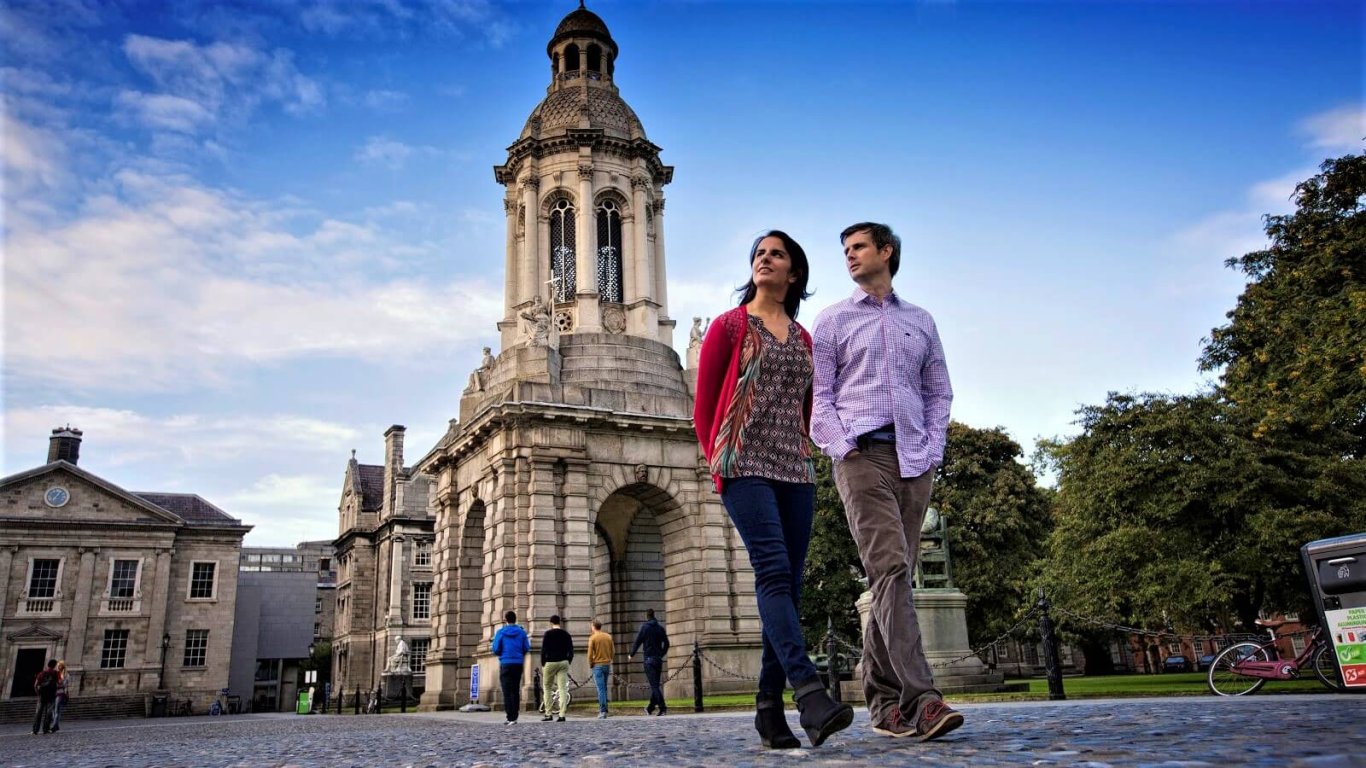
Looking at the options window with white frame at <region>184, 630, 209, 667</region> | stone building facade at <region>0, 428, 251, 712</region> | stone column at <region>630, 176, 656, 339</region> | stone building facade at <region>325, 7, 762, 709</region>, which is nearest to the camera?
stone building facade at <region>325, 7, 762, 709</region>

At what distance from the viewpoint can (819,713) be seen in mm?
4422

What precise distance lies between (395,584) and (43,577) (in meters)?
16.7

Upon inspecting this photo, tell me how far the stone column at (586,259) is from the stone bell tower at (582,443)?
5cm

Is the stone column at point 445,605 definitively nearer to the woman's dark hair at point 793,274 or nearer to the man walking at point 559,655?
the man walking at point 559,655

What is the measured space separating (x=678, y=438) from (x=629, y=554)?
526 centimetres

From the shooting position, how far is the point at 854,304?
5.73 metres

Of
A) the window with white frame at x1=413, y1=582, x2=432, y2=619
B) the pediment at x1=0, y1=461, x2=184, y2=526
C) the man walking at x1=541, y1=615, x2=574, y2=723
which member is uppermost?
the pediment at x1=0, y1=461, x2=184, y2=526

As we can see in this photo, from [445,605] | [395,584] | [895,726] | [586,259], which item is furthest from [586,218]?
[395,584]

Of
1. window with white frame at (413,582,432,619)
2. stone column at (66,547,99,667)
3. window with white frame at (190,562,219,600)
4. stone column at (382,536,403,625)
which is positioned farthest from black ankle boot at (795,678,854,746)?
window with white frame at (190,562,219,600)

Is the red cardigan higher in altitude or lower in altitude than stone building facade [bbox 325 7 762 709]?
lower

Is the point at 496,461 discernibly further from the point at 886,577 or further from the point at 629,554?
the point at 886,577

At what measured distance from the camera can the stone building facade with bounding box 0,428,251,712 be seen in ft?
148

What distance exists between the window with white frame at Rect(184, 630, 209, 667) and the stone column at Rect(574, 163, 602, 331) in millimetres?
32971

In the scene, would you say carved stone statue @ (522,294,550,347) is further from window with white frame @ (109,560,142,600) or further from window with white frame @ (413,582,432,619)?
window with white frame @ (109,560,142,600)
